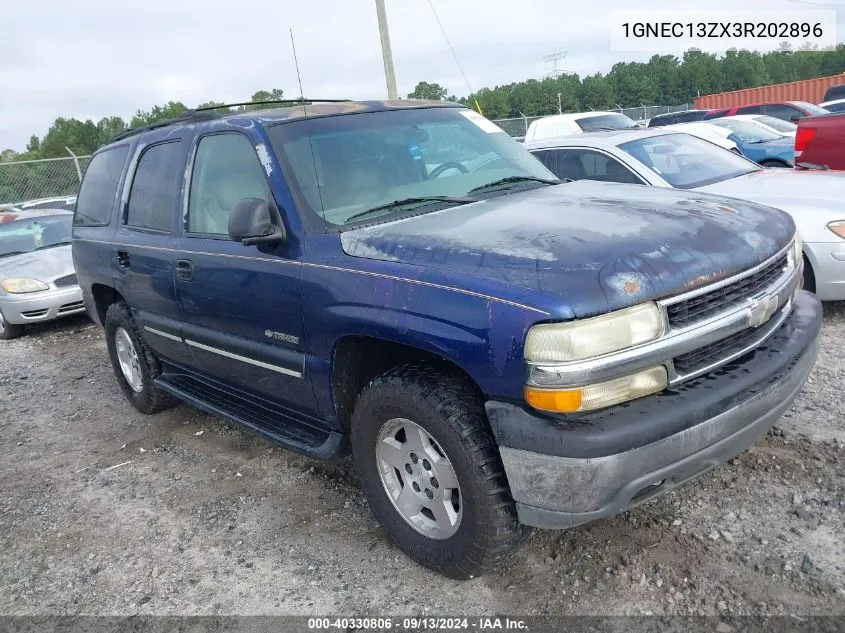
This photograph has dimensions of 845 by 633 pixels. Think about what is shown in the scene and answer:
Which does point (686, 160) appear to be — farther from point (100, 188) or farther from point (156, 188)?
point (100, 188)

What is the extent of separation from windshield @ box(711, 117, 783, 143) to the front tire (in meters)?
10.8

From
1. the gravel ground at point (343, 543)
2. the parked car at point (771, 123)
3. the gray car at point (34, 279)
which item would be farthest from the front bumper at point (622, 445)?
the parked car at point (771, 123)

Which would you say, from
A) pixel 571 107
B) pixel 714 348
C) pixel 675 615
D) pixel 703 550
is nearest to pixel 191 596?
pixel 675 615

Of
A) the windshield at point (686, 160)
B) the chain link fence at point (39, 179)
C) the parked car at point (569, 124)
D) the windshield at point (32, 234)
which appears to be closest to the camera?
the windshield at point (686, 160)

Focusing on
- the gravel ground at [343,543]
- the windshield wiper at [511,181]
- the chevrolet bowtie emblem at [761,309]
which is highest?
the windshield wiper at [511,181]

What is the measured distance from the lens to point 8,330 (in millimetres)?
8289

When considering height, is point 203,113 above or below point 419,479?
above

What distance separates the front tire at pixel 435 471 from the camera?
244cm

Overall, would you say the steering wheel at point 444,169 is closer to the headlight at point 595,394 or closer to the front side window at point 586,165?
the headlight at point 595,394

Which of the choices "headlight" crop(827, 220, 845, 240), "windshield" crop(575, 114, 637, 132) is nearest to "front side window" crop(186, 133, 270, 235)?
"headlight" crop(827, 220, 845, 240)

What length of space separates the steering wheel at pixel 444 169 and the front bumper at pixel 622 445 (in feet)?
4.89

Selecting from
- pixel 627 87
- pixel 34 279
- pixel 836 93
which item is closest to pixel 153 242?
pixel 34 279

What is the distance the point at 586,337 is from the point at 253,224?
154 centimetres

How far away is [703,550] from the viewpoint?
2756 millimetres
